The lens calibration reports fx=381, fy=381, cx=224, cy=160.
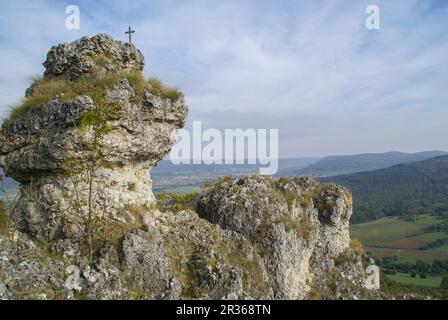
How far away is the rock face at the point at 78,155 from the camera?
14.9 metres

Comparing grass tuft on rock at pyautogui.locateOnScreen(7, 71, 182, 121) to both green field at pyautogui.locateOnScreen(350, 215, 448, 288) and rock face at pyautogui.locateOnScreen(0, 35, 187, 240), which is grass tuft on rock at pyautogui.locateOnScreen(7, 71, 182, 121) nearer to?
rock face at pyautogui.locateOnScreen(0, 35, 187, 240)

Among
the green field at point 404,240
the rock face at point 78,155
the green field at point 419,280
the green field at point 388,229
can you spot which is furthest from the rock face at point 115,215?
the green field at point 388,229

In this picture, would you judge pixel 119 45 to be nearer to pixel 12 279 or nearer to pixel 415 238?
pixel 12 279

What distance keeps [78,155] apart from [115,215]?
9.33 ft

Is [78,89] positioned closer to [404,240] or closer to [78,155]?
[78,155]

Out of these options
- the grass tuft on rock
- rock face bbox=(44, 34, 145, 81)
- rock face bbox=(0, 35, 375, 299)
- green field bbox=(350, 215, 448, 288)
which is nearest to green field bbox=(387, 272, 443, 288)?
green field bbox=(350, 215, 448, 288)

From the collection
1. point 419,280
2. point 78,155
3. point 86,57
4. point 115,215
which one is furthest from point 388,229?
point 78,155

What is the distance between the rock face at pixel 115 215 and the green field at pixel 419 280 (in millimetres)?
68143

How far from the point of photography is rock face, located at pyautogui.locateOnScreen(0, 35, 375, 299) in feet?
46.0

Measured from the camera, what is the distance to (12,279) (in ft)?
40.3

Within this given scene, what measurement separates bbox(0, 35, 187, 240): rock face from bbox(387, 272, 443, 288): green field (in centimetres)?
7670

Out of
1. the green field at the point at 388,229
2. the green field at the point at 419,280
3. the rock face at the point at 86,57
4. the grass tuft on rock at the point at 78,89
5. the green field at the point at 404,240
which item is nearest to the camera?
the grass tuft on rock at the point at 78,89

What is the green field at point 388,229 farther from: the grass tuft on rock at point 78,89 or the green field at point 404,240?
the grass tuft on rock at point 78,89

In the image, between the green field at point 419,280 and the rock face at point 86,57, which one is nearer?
the rock face at point 86,57
